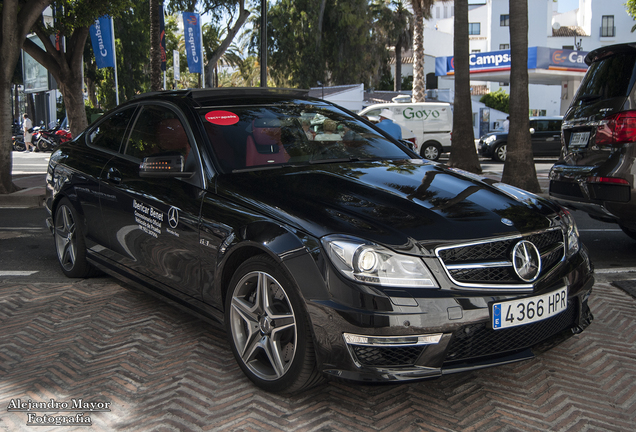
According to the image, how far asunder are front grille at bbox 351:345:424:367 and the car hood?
0.46 m

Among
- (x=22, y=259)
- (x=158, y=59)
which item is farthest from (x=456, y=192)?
(x=158, y=59)

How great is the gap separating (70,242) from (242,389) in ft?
8.79

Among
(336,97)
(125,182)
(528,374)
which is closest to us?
(528,374)

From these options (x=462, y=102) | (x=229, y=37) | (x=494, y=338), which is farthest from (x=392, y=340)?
(x=229, y=37)

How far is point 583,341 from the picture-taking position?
12.3 feet

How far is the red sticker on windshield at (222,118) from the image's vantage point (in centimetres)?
378

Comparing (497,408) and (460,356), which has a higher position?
(460,356)

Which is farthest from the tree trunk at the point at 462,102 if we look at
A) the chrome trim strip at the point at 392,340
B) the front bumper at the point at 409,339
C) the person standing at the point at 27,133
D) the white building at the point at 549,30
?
the white building at the point at 549,30

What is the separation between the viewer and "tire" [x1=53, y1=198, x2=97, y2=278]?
488cm

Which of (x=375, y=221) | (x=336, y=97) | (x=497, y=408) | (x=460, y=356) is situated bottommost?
(x=497, y=408)

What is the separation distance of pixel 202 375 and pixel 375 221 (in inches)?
52.9

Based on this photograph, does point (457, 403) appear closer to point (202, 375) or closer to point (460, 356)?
point (460, 356)

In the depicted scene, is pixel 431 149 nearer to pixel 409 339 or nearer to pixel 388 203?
pixel 388 203

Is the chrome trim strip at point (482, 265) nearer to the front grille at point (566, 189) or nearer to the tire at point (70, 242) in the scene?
the front grille at point (566, 189)
